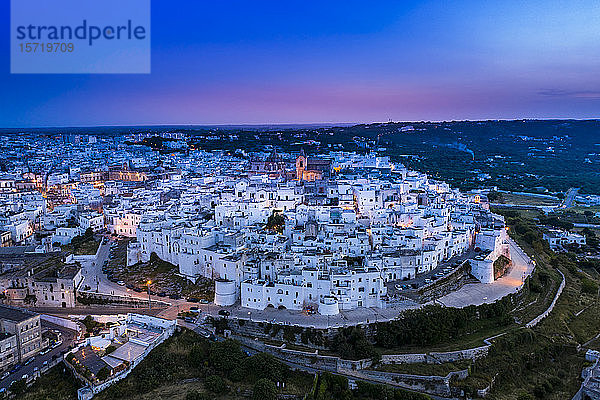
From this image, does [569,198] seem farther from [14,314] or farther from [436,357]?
[14,314]

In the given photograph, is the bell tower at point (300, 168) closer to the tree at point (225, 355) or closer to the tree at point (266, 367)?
the tree at point (225, 355)

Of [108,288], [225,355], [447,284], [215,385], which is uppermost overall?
[447,284]

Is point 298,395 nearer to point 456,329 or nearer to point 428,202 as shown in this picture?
point 456,329

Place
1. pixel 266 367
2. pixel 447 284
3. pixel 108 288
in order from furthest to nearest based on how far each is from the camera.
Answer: pixel 108 288 → pixel 447 284 → pixel 266 367

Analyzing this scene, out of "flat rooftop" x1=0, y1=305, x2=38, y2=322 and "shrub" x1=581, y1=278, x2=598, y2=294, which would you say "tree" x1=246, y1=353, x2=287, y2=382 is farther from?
"shrub" x1=581, y1=278, x2=598, y2=294

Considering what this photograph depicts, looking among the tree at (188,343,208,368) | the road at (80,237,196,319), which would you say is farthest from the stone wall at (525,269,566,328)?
the road at (80,237,196,319)

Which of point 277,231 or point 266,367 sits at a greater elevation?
point 277,231

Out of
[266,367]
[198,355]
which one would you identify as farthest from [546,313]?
[198,355]
